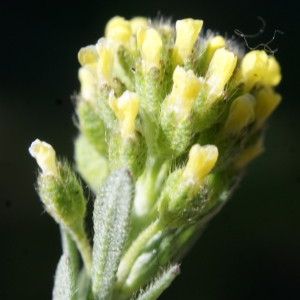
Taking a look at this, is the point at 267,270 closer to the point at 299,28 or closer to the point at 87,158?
the point at 299,28

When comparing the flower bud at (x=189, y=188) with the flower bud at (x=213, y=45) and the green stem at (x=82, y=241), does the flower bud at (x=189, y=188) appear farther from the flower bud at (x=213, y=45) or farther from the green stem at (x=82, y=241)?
the flower bud at (x=213, y=45)

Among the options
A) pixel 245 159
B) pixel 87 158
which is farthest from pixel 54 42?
pixel 245 159

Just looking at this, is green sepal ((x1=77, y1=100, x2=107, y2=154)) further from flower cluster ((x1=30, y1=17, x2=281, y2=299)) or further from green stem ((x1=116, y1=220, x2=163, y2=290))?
green stem ((x1=116, y1=220, x2=163, y2=290))

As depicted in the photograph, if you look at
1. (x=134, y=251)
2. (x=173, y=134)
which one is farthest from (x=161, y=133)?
(x=134, y=251)

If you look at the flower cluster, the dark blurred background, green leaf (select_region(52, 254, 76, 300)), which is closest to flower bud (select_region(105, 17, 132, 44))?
the flower cluster

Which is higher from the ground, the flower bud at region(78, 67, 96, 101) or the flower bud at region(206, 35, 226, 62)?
the flower bud at region(78, 67, 96, 101)

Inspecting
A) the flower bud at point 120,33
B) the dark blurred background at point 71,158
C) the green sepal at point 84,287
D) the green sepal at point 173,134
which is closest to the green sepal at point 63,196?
the green sepal at point 84,287

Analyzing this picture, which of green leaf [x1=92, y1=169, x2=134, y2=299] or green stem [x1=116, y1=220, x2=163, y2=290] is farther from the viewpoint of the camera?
green stem [x1=116, y1=220, x2=163, y2=290]

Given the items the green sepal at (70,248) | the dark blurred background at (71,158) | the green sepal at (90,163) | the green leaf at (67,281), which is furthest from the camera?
the dark blurred background at (71,158)
